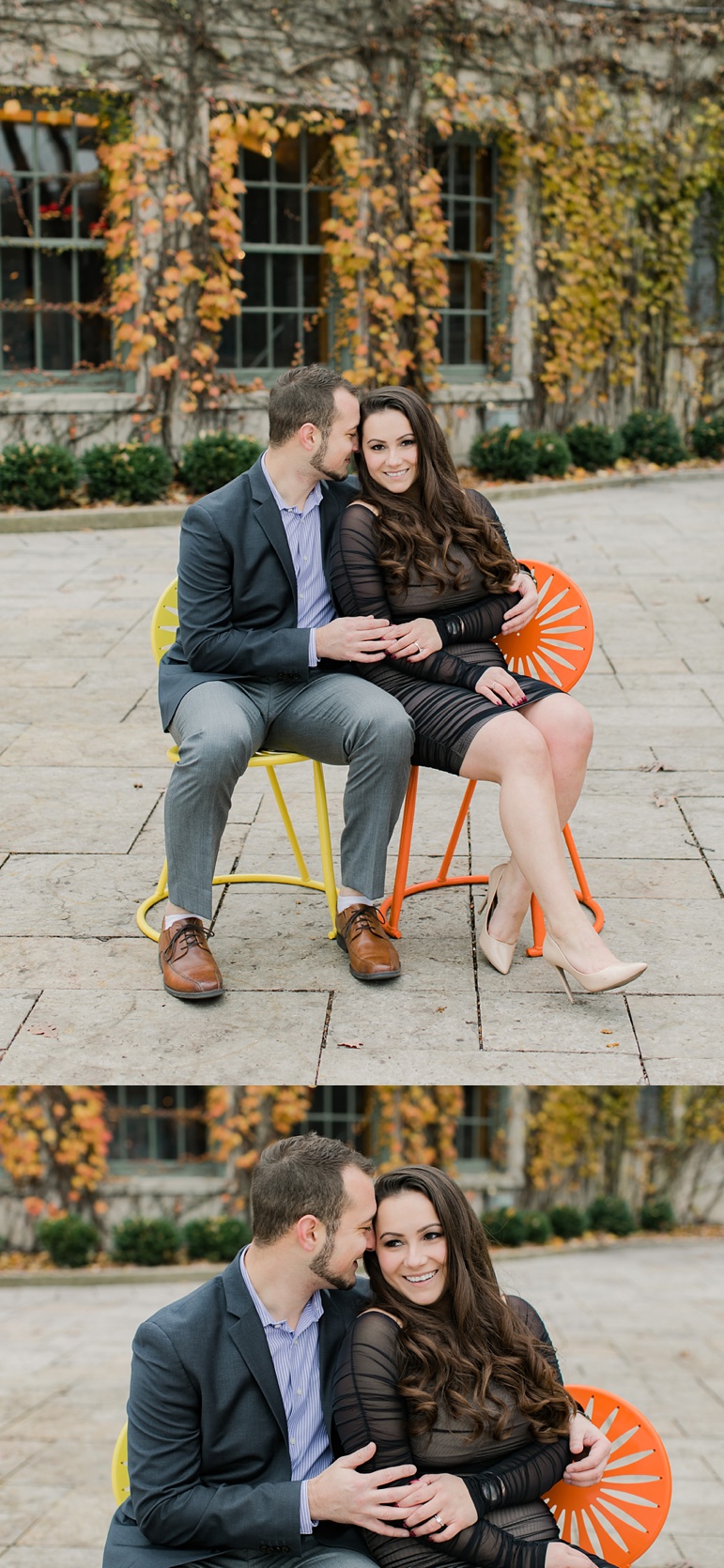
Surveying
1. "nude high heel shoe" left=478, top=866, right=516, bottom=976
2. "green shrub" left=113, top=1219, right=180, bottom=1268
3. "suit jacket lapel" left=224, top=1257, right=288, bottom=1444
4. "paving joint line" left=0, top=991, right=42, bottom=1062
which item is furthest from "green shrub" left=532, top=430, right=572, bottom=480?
"suit jacket lapel" left=224, top=1257, right=288, bottom=1444

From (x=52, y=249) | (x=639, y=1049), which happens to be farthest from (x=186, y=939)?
(x=52, y=249)

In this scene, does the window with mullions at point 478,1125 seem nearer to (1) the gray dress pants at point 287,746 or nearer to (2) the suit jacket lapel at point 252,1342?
(1) the gray dress pants at point 287,746

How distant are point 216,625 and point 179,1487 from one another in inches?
74.5

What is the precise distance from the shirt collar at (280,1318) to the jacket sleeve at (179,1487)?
160 mm

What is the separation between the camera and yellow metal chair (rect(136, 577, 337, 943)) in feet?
12.2

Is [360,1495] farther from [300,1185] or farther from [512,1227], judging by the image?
[512,1227]

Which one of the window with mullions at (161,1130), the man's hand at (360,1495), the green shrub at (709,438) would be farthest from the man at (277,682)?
the green shrub at (709,438)

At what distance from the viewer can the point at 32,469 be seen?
376 inches

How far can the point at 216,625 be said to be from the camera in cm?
362

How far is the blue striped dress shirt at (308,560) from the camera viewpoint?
3.66m

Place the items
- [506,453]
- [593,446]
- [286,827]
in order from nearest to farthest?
[286,827]
[506,453]
[593,446]

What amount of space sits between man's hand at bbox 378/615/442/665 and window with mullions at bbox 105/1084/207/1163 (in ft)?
20.1

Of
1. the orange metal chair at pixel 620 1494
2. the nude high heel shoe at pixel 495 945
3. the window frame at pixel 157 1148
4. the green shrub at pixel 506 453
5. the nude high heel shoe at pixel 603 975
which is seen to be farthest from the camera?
the green shrub at pixel 506 453

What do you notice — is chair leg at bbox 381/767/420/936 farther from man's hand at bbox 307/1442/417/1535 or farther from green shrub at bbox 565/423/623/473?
green shrub at bbox 565/423/623/473
